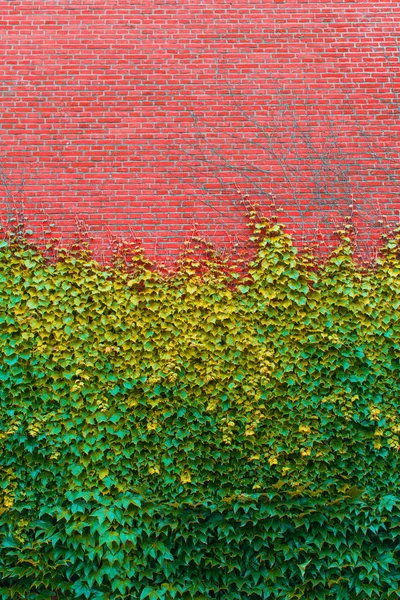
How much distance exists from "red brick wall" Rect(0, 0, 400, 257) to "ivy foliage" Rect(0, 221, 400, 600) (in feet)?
1.64

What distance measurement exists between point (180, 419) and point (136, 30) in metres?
4.10

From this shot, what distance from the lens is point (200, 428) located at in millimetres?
5980

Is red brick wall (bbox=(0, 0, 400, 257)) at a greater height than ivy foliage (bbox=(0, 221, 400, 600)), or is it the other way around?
red brick wall (bbox=(0, 0, 400, 257))

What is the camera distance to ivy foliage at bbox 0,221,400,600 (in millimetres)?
5719

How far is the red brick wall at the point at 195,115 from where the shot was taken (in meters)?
6.61

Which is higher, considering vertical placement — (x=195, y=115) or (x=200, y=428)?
(x=195, y=115)

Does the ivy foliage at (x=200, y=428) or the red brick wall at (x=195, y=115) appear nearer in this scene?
the ivy foliage at (x=200, y=428)

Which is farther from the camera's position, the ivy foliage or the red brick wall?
the red brick wall

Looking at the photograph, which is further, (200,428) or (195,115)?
(195,115)

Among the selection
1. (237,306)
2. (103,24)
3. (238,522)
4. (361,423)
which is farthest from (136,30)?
(238,522)

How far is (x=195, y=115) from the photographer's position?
22.4 feet

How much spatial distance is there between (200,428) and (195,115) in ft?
10.4

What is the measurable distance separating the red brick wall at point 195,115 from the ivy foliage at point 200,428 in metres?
0.50

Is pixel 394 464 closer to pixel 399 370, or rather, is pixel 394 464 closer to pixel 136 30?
pixel 399 370
